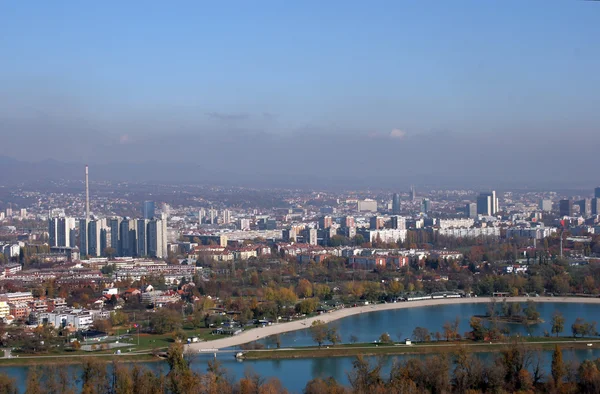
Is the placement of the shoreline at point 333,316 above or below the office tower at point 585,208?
below

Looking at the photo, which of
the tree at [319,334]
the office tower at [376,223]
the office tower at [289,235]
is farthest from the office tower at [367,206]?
the tree at [319,334]

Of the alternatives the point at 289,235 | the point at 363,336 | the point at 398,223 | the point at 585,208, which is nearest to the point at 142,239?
the point at 289,235

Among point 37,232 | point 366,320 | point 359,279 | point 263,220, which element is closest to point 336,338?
point 366,320

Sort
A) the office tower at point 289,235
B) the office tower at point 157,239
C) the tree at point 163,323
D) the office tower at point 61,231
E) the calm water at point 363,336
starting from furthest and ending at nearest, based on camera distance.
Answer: the office tower at point 289,235 → the office tower at point 61,231 → the office tower at point 157,239 → the tree at point 163,323 → the calm water at point 363,336

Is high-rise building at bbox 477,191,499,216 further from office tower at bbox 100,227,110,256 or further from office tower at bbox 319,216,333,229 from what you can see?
office tower at bbox 100,227,110,256

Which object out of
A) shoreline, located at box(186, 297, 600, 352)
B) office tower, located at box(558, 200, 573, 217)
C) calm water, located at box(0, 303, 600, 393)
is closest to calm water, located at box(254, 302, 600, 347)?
calm water, located at box(0, 303, 600, 393)

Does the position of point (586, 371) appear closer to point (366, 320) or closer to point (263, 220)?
point (366, 320)

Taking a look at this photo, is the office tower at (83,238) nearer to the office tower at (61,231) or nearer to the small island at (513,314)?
the office tower at (61,231)
